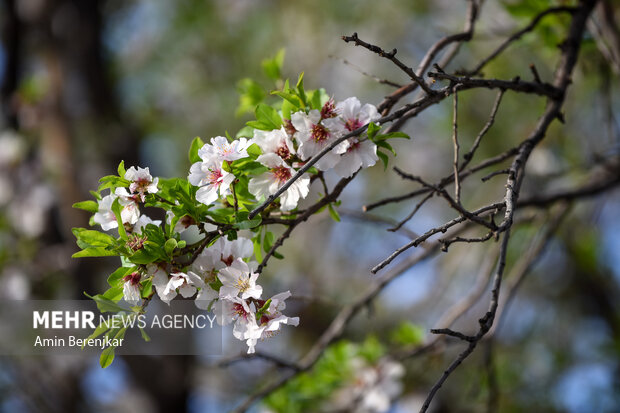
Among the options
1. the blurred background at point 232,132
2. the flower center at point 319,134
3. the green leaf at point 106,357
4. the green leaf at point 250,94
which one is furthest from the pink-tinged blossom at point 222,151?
the blurred background at point 232,132

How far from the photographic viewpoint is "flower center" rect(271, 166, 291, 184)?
0.84 metres

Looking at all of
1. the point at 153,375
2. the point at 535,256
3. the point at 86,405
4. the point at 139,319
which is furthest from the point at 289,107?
the point at 86,405

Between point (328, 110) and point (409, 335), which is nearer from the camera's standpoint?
point (328, 110)

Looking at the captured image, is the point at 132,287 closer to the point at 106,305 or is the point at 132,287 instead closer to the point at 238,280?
the point at 106,305

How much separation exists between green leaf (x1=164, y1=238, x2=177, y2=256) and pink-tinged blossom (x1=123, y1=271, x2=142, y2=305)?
6cm

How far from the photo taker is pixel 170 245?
2.61 ft

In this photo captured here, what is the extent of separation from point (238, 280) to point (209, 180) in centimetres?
15

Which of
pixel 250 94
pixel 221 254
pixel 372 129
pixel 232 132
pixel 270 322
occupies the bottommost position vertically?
pixel 270 322

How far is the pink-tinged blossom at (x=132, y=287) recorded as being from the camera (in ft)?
2.68

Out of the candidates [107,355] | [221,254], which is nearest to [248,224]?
[221,254]

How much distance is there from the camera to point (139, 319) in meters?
0.84

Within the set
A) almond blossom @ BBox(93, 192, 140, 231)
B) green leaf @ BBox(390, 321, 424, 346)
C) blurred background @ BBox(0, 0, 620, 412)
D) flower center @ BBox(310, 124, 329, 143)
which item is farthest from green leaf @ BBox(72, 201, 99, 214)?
blurred background @ BBox(0, 0, 620, 412)

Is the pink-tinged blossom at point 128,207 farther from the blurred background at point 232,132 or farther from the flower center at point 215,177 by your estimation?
the blurred background at point 232,132

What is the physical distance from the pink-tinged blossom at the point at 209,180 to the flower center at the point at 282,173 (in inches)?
2.7
